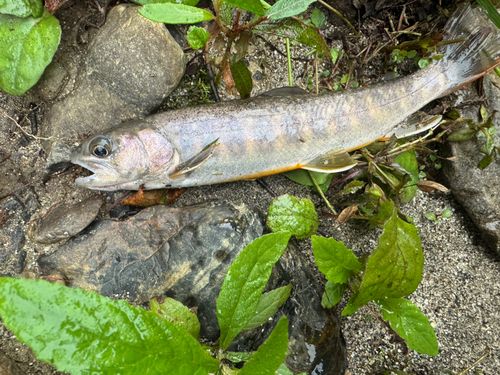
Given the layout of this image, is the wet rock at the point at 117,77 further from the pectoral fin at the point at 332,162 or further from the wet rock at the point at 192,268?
the pectoral fin at the point at 332,162

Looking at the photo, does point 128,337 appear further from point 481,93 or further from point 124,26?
point 481,93

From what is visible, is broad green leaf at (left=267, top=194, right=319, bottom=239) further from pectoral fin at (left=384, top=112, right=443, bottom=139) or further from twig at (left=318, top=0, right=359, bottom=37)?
twig at (left=318, top=0, right=359, bottom=37)

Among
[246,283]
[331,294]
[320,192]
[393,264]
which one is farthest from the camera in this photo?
[320,192]

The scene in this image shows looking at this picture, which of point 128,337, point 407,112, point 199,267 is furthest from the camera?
point 407,112

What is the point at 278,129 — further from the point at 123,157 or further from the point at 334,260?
the point at 123,157

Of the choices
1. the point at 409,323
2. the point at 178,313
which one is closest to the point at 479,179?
the point at 409,323

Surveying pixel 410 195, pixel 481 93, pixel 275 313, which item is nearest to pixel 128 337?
pixel 275 313

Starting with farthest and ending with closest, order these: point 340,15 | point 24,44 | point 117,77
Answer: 1. point 340,15
2. point 117,77
3. point 24,44

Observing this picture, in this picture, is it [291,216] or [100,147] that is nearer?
[100,147]
